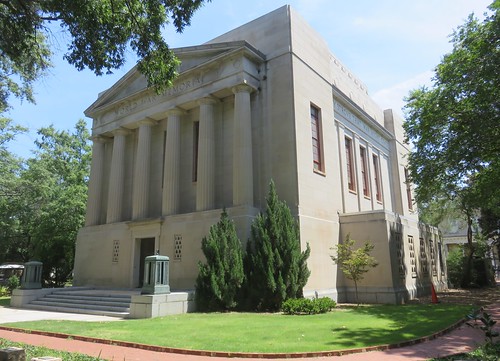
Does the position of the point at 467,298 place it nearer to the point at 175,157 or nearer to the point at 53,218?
the point at 175,157

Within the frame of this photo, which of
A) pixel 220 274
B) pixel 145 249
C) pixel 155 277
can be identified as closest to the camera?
pixel 155 277

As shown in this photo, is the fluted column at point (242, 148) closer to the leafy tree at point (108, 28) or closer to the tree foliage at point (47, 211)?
the leafy tree at point (108, 28)

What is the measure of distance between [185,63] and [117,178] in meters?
8.93

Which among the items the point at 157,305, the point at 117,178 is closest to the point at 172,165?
the point at 117,178

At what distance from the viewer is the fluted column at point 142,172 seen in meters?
24.6

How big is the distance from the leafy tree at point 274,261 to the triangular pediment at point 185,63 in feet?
27.9

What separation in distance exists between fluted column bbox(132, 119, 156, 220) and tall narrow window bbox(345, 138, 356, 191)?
43.3 ft

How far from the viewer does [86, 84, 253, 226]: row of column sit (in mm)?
20844

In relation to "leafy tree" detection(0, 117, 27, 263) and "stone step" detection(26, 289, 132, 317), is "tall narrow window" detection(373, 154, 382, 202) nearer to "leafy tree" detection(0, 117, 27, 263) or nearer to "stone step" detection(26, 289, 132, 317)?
"stone step" detection(26, 289, 132, 317)

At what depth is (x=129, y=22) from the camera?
40.4 ft

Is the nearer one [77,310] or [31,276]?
[77,310]

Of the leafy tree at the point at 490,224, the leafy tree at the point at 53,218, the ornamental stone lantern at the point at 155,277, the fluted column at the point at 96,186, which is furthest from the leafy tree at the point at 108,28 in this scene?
the leafy tree at the point at 490,224

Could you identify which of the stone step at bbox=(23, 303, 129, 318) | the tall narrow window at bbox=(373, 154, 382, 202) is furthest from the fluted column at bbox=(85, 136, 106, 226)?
the tall narrow window at bbox=(373, 154, 382, 202)

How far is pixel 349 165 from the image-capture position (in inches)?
1101
